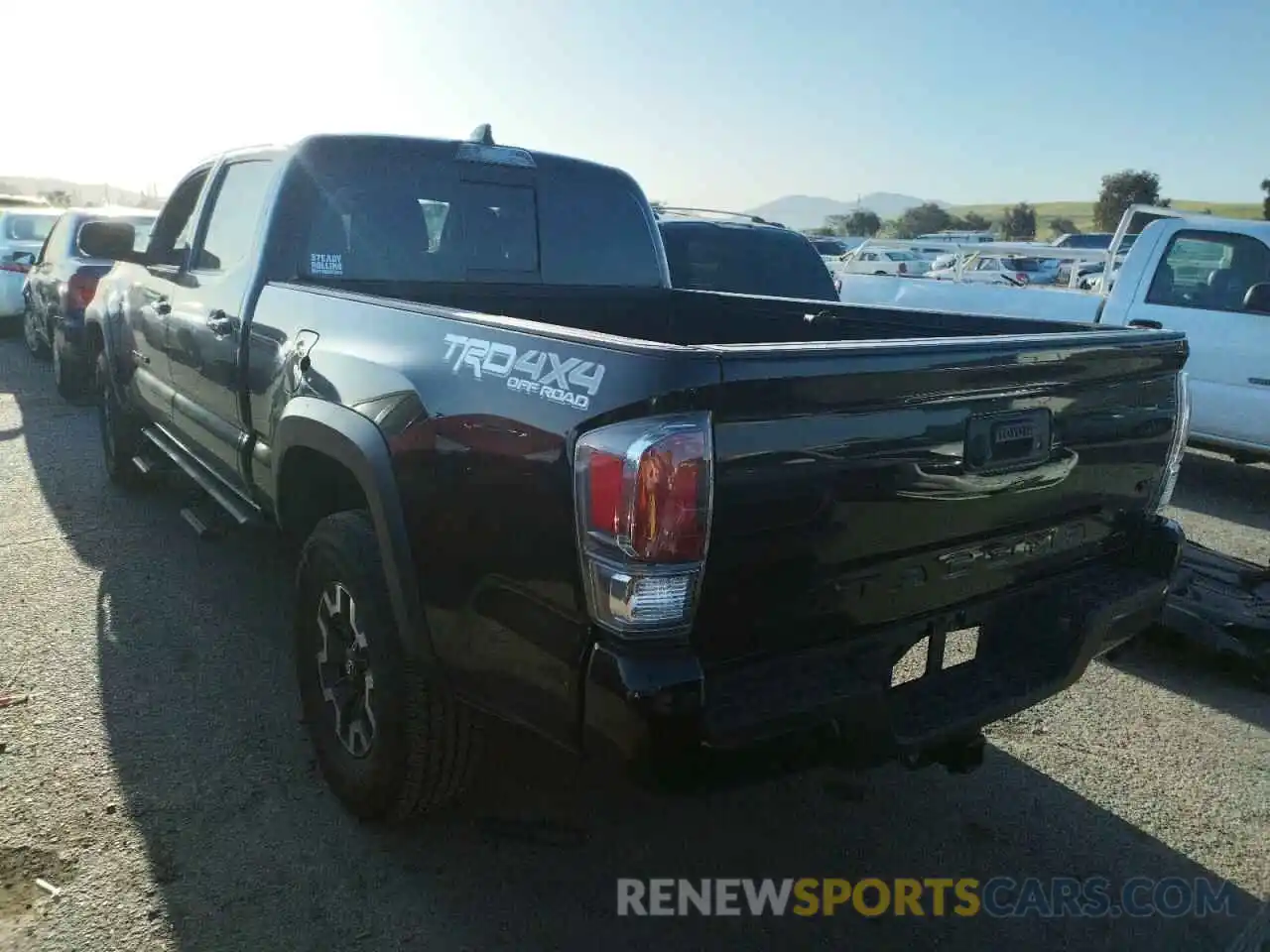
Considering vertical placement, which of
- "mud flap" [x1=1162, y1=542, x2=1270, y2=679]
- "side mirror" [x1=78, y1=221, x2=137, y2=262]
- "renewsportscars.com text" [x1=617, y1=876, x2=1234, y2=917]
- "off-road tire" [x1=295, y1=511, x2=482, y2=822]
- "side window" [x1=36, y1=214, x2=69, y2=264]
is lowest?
"renewsportscars.com text" [x1=617, y1=876, x2=1234, y2=917]

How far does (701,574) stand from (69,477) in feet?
19.6

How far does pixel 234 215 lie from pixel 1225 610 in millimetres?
4418

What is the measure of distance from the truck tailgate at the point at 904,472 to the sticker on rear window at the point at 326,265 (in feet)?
7.06

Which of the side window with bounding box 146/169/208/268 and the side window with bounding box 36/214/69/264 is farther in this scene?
the side window with bounding box 36/214/69/264

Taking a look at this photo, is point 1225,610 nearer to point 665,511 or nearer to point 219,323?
point 665,511

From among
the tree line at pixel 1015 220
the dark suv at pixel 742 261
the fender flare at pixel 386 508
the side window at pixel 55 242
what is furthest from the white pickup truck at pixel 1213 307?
the tree line at pixel 1015 220

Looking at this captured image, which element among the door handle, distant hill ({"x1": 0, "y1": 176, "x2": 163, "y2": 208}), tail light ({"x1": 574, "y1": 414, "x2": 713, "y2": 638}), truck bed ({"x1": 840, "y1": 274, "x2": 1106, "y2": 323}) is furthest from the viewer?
distant hill ({"x1": 0, "y1": 176, "x2": 163, "y2": 208})

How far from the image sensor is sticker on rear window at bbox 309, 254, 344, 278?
3549mm

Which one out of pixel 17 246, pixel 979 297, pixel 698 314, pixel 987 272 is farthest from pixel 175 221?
pixel 987 272

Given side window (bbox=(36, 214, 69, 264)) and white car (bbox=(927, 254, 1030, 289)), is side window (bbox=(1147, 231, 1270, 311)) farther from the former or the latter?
side window (bbox=(36, 214, 69, 264))

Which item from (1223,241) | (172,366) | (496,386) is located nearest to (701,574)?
(496,386)

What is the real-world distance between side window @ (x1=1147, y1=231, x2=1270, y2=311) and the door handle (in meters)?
6.43

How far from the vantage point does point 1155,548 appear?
2799mm

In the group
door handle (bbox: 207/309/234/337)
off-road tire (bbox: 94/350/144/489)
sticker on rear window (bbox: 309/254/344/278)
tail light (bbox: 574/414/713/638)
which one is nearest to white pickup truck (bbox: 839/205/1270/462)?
sticker on rear window (bbox: 309/254/344/278)
